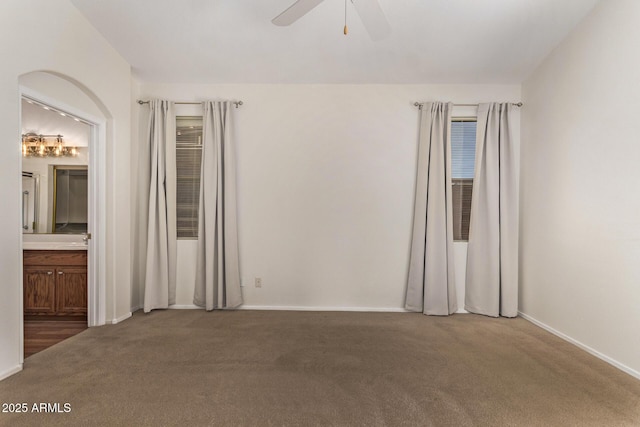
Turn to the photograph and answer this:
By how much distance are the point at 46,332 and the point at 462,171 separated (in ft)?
15.1

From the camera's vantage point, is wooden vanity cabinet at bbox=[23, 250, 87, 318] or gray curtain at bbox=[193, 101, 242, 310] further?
gray curtain at bbox=[193, 101, 242, 310]

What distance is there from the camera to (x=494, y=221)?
3.48 m

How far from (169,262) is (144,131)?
1.57 metres

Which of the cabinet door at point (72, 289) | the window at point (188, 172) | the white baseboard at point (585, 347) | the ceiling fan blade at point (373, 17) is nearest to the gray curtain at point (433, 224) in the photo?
the white baseboard at point (585, 347)

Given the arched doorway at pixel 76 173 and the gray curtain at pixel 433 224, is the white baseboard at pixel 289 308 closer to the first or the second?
the gray curtain at pixel 433 224

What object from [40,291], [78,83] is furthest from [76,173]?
[78,83]

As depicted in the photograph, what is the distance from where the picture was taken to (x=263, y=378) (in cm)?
210

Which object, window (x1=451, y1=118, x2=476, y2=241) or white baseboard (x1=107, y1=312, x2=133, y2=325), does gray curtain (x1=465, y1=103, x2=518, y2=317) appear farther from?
white baseboard (x1=107, y1=312, x2=133, y2=325)

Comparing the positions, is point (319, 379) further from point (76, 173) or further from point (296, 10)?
point (76, 173)

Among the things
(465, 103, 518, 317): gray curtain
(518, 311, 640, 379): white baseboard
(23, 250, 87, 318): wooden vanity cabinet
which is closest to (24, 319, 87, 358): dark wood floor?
(23, 250, 87, 318): wooden vanity cabinet

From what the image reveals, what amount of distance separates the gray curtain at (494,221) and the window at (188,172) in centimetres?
324

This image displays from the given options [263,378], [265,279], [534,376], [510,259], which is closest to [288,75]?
[265,279]

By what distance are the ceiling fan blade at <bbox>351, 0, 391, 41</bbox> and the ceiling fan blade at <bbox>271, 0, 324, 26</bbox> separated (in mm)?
255

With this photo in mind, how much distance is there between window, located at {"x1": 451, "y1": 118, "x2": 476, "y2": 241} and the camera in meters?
3.67
